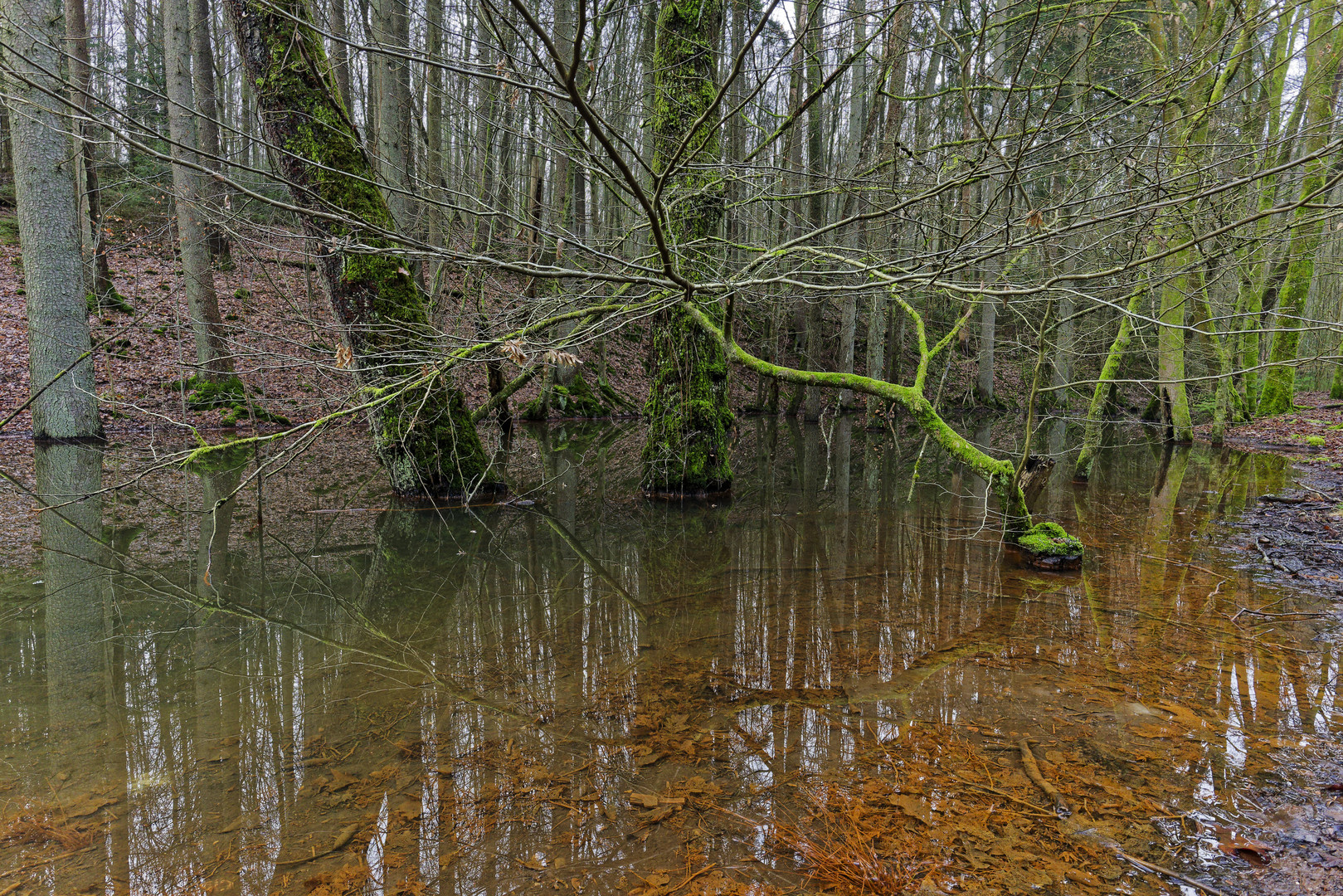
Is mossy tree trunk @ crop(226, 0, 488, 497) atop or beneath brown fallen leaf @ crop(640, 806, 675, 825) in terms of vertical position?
atop

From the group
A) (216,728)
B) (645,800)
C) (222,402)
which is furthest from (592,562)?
(222,402)

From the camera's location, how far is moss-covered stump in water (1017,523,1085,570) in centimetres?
518

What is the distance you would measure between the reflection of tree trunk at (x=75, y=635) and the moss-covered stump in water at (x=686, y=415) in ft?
16.5

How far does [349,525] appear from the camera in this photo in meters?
6.16

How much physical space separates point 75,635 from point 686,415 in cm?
537

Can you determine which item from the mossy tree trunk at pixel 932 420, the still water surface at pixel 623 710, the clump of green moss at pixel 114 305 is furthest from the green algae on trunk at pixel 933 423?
the clump of green moss at pixel 114 305

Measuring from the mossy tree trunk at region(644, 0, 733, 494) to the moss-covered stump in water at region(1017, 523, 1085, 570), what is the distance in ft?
11.0

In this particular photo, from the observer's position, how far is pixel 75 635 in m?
3.55

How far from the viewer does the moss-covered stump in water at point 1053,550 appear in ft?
17.0

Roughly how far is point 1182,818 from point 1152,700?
0.94m

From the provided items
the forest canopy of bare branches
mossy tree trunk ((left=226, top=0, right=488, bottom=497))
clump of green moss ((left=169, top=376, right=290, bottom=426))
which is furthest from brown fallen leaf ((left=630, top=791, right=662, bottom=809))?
clump of green moss ((left=169, top=376, right=290, bottom=426))

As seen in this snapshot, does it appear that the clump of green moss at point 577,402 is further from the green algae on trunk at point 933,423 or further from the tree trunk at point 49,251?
the green algae on trunk at point 933,423

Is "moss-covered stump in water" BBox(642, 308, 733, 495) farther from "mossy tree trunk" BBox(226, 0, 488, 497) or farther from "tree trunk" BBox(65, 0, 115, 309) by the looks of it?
"tree trunk" BBox(65, 0, 115, 309)

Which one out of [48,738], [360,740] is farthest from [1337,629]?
[48,738]
